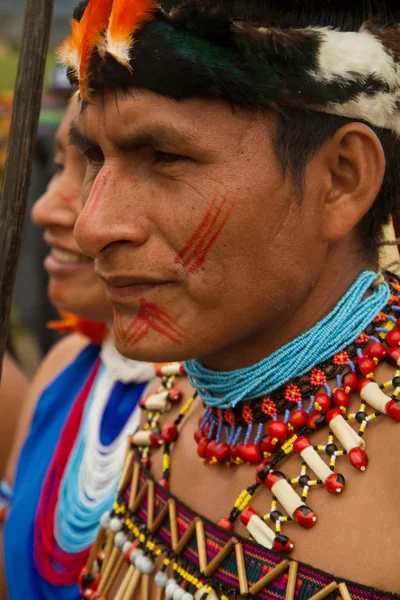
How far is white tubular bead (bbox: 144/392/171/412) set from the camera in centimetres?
229

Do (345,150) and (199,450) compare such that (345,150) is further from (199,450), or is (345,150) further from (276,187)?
(199,450)

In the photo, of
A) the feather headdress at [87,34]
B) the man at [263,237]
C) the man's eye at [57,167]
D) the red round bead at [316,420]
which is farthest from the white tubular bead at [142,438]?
the man's eye at [57,167]

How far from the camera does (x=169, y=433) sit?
219cm

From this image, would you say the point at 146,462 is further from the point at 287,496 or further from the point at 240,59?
the point at 240,59

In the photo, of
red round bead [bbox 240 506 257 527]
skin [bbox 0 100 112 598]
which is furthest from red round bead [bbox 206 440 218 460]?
skin [bbox 0 100 112 598]

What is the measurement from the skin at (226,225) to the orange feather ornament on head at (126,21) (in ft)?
0.28

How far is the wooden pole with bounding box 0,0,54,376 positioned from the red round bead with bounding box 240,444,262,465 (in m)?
0.64

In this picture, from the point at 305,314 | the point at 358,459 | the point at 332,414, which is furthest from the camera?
the point at 305,314

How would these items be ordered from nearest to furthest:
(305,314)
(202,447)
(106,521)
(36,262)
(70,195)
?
(305,314) → (202,447) → (106,521) → (70,195) → (36,262)

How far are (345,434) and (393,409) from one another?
0.12 meters

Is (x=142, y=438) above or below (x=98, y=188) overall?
below

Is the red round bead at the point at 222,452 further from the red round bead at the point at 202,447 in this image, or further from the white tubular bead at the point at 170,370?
the white tubular bead at the point at 170,370

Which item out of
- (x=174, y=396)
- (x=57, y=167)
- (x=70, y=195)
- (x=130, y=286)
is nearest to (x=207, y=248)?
(x=130, y=286)

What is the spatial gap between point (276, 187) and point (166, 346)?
1.36 ft
